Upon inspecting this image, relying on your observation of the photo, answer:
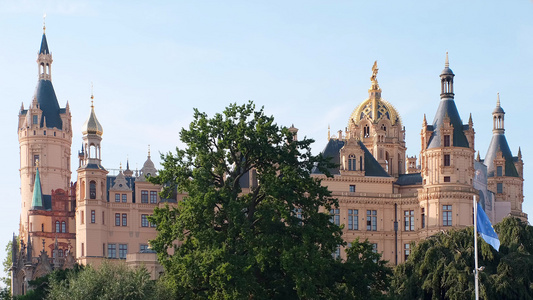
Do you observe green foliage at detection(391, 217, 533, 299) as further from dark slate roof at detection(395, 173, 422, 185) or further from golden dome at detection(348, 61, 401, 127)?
golden dome at detection(348, 61, 401, 127)

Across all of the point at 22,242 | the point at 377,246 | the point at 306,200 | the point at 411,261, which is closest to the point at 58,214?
the point at 22,242

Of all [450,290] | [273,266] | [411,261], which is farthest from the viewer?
[411,261]

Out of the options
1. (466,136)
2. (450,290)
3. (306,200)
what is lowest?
(450,290)

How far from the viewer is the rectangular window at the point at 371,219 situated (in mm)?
→ 103625

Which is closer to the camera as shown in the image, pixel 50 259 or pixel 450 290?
pixel 450 290

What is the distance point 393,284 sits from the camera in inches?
2702

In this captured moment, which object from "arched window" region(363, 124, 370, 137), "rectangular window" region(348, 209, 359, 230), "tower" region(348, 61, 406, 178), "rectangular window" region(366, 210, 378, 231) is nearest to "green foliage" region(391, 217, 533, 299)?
"rectangular window" region(348, 209, 359, 230)

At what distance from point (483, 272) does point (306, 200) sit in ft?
46.4

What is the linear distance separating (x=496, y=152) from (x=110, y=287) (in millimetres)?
73999

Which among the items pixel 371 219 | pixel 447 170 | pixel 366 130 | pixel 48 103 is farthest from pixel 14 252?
pixel 447 170

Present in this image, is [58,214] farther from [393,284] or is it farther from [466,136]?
[393,284]

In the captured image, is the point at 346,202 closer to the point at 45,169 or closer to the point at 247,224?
the point at 45,169

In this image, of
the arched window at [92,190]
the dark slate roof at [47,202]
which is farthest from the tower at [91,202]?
the dark slate roof at [47,202]

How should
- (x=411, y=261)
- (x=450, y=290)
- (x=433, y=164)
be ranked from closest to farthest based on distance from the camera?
(x=450, y=290)
(x=411, y=261)
(x=433, y=164)
